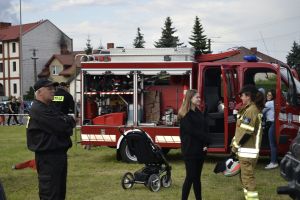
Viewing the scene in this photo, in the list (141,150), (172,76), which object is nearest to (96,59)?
(172,76)

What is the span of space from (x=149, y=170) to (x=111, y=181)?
3.63 ft

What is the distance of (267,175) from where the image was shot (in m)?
11.5

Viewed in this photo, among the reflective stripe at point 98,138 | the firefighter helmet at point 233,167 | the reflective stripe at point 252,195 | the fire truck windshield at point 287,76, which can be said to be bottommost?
the reflective stripe at point 252,195

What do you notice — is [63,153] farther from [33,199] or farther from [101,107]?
[101,107]

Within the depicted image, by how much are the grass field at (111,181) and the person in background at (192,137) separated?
4.65 ft

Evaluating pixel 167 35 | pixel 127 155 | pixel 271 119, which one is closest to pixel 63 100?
pixel 127 155

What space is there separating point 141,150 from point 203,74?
124 inches

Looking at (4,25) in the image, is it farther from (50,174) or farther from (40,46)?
(50,174)

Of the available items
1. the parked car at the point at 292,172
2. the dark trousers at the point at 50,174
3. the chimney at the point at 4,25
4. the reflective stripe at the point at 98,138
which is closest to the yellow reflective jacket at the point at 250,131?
the parked car at the point at 292,172

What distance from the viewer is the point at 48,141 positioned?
21.1 ft

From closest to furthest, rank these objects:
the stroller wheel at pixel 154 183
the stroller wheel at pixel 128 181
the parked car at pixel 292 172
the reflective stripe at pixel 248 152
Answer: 1. the parked car at pixel 292 172
2. the reflective stripe at pixel 248 152
3. the stroller wheel at pixel 154 183
4. the stroller wheel at pixel 128 181

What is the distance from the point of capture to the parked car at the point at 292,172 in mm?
5750

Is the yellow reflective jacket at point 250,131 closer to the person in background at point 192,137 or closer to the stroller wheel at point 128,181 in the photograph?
the person in background at point 192,137

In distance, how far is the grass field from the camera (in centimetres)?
941
